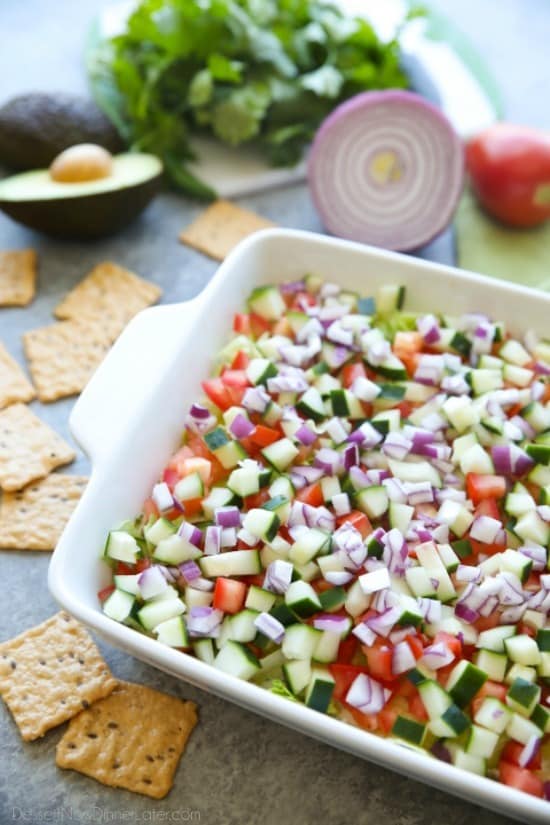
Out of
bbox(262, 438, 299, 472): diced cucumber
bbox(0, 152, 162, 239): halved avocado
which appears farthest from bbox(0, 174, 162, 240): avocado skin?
bbox(262, 438, 299, 472): diced cucumber

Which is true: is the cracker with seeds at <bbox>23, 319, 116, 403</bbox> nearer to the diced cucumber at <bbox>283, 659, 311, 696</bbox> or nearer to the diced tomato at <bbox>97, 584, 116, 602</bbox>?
the diced tomato at <bbox>97, 584, 116, 602</bbox>

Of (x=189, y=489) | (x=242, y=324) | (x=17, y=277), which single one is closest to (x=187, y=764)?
(x=189, y=489)

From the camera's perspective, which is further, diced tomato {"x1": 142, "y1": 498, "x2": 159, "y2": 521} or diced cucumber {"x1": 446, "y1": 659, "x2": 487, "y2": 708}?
diced tomato {"x1": 142, "y1": 498, "x2": 159, "y2": 521}

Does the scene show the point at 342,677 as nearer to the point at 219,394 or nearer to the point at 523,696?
the point at 523,696

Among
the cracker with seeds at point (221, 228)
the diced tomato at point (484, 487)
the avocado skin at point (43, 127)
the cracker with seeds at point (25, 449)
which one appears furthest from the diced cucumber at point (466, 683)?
the avocado skin at point (43, 127)

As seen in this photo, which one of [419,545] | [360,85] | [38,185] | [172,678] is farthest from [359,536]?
[360,85]

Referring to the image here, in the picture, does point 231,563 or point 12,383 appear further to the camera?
point 12,383

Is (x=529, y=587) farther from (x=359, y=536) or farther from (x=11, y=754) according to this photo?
(x=11, y=754)
